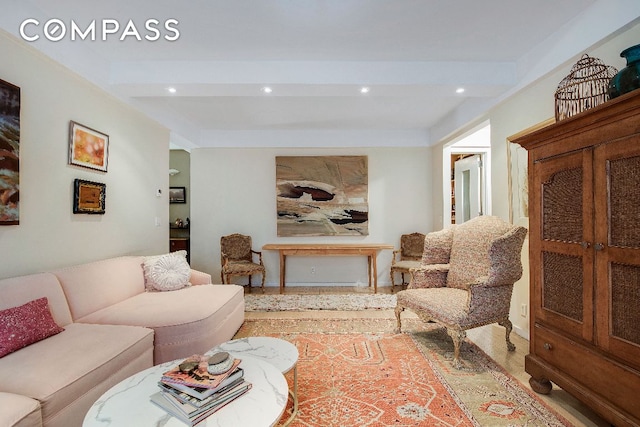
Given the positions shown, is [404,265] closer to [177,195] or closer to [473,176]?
[473,176]

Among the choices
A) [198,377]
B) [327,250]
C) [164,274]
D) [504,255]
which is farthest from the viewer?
[327,250]

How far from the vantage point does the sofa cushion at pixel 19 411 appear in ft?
4.00

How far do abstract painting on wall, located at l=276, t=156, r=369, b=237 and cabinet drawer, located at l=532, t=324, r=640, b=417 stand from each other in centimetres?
342

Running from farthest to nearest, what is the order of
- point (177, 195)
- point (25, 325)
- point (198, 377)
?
point (177, 195) → point (25, 325) → point (198, 377)

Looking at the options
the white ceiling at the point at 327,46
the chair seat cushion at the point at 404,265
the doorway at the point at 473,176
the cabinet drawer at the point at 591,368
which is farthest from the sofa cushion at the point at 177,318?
the doorway at the point at 473,176

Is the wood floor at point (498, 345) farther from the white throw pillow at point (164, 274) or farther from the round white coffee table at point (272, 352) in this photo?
the round white coffee table at point (272, 352)

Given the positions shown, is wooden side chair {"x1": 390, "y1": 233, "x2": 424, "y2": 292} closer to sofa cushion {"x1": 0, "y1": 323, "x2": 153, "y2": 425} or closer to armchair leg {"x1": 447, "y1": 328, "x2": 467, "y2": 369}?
armchair leg {"x1": 447, "y1": 328, "x2": 467, "y2": 369}

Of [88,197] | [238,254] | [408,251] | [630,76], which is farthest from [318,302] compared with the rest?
[630,76]

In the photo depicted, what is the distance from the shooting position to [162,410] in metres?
1.27

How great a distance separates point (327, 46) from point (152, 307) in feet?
8.60

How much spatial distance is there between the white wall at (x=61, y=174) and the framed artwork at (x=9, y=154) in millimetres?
71

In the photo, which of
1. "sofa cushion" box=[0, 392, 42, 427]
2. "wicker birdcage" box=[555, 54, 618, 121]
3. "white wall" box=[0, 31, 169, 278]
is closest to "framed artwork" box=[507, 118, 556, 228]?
"wicker birdcage" box=[555, 54, 618, 121]

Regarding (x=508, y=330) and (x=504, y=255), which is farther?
(x=508, y=330)

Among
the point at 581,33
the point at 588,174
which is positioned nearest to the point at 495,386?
the point at 588,174
